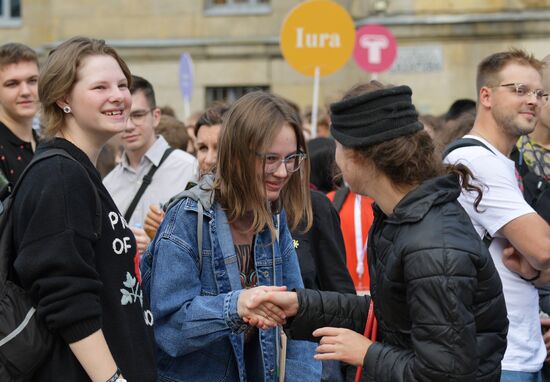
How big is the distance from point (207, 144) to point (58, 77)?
2735 mm

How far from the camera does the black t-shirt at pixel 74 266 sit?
3430 millimetres

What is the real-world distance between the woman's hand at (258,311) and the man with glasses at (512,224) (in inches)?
46.7

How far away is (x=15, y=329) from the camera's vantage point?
135 inches

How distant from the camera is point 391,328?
137 inches

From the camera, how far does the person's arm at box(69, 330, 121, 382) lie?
347 centimetres

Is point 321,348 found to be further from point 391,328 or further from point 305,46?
point 305,46

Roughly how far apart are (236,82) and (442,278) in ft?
66.4

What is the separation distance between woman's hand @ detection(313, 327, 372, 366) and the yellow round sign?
840cm

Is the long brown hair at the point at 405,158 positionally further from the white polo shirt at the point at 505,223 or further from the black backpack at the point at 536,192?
the black backpack at the point at 536,192

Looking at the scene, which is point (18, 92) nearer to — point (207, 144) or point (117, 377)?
point (207, 144)

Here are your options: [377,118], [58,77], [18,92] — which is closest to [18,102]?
[18,92]

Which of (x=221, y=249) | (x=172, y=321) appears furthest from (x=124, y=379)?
(x=221, y=249)

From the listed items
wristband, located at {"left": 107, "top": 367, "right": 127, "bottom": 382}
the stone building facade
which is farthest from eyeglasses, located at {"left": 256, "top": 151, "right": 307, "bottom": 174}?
the stone building facade

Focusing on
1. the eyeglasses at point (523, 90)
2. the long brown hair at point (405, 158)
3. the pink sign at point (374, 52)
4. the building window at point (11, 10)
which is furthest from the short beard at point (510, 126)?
the building window at point (11, 10)
